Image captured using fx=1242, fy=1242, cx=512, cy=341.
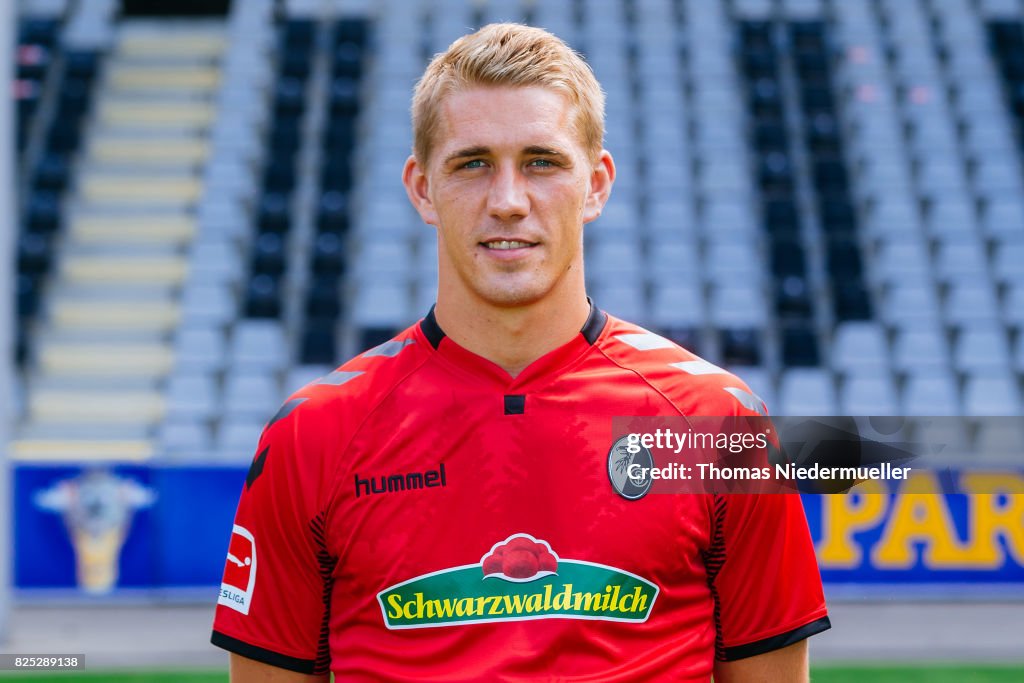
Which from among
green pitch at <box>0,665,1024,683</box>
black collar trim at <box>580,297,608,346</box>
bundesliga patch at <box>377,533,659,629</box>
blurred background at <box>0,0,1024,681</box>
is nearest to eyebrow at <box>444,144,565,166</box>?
black collar trim at <box>580,297,608,346</box>

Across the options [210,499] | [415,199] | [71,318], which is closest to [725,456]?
[415,199]

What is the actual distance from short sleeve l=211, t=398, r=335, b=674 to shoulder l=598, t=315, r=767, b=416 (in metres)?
0.59

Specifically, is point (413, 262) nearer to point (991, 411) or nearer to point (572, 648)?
point (991, 411)

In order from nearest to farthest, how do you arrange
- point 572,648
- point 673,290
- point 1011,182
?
1. point 572,648
2. point 673,290
3. point 1011,182

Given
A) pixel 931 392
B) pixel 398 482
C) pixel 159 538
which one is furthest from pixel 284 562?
pixel 931 392

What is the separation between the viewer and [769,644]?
2188 millimetres

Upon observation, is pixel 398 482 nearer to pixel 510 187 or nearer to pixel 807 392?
pixel 510 187

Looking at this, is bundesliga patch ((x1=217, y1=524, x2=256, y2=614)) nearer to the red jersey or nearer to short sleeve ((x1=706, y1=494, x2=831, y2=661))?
the red jersey

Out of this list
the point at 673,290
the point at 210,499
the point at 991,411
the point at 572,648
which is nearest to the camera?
the point at 572,648

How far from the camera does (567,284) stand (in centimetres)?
224

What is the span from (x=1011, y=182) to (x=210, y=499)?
938 centimetres

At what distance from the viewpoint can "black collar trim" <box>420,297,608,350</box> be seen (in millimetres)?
2315

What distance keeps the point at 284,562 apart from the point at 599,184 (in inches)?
34.8

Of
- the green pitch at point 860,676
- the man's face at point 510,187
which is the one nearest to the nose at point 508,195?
the man's face at point 510,187
